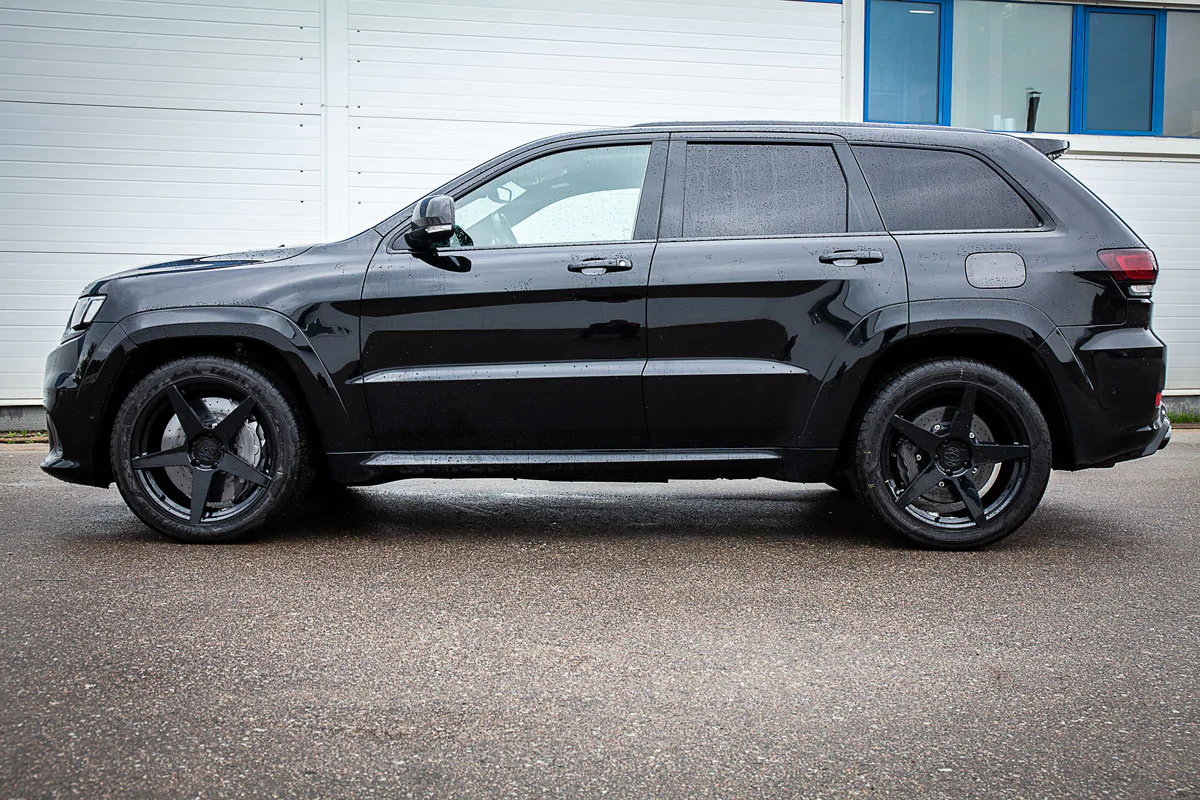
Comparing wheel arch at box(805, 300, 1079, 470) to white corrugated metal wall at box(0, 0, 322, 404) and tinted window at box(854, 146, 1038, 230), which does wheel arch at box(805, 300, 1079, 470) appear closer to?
tinted window at box(854, 146, 1038, 230)

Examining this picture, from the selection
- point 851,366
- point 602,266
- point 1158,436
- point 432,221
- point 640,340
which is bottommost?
point 1158,436

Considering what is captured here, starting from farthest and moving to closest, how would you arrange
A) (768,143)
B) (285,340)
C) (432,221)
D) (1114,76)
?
(1114,76) < (768,143) < (285,340) < (432,221)

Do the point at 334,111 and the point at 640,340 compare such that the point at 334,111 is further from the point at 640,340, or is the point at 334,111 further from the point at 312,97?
the point at 640,340

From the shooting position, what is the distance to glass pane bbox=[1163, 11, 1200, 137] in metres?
11.5

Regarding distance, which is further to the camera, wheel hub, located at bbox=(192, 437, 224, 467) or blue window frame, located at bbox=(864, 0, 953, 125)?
blue window frame, located at bbox=(864, 0, 953, 125)

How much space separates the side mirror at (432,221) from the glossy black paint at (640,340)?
0.08m

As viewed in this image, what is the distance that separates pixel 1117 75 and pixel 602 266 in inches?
390

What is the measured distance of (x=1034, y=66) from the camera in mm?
11234

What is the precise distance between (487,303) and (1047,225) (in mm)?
2366

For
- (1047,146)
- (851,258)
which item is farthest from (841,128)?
(1047,146)

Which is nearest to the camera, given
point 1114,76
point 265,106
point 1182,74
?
point 265,106

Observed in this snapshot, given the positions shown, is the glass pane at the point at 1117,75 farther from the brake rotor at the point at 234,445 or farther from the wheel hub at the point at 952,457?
the brake rotor at the point at 234,445

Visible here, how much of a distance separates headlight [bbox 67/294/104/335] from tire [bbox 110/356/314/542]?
373 mm

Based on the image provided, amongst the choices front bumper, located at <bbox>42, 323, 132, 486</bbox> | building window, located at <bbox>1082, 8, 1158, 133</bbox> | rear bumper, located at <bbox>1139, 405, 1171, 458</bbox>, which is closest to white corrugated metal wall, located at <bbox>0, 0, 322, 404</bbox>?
front bumper, located at <bbox>42, 323, 132, 486</bbox>
